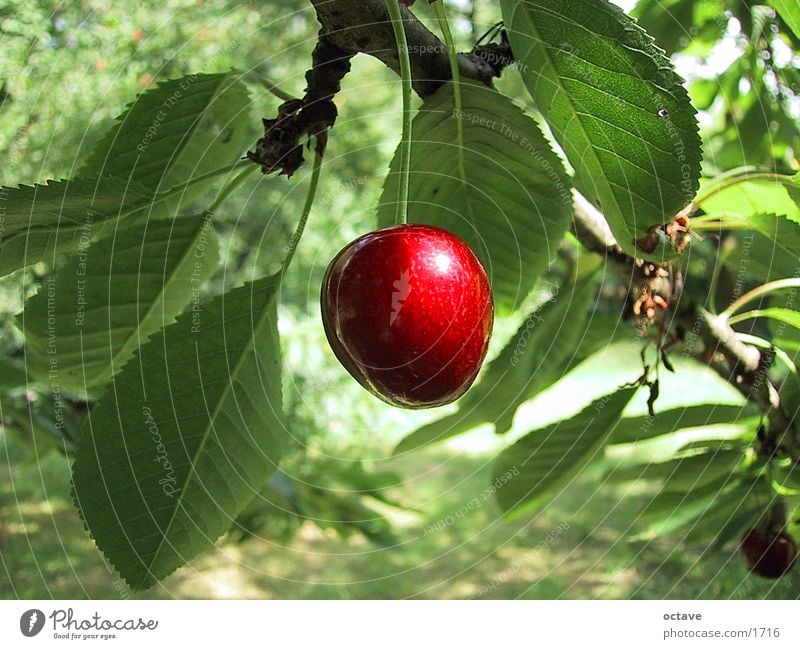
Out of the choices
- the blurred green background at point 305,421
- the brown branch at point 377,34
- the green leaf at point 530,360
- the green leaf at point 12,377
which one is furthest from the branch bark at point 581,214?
the green leaf at point 12,377

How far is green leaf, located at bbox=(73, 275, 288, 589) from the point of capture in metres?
0.44

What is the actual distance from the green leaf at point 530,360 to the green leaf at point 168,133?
0.92 feet

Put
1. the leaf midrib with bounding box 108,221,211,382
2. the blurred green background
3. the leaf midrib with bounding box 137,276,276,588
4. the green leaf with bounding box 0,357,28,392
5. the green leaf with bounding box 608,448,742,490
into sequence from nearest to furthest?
the leaf midrib with bounding box 137,276,276,588 < the leaf midrib with bounding box 108,221,211,382 < the green leaf with bounding box 608,448,742,490 < the green leaf with bounding box 0,357,28,392 < the blurred green background

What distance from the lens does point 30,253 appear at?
1.35 feet

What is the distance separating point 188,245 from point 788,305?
0.44 m

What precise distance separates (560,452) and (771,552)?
23 cm

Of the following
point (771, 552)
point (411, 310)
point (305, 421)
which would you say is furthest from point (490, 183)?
point (305, 421)

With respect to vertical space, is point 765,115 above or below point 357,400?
below

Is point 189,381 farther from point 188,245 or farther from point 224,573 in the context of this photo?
point 224,573

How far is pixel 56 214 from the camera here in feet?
1.32

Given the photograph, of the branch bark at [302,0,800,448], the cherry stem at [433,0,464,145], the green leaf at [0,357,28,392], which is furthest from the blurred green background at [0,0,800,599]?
the cherry stem at [433,0,464,145]

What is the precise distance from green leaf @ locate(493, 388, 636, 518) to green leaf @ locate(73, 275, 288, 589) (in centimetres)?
25

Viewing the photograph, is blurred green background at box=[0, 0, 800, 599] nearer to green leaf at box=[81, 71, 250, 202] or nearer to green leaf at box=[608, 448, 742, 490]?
green leaf at box=[608, 448, 742, 490]

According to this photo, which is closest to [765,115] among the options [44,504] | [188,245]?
[188,245]
